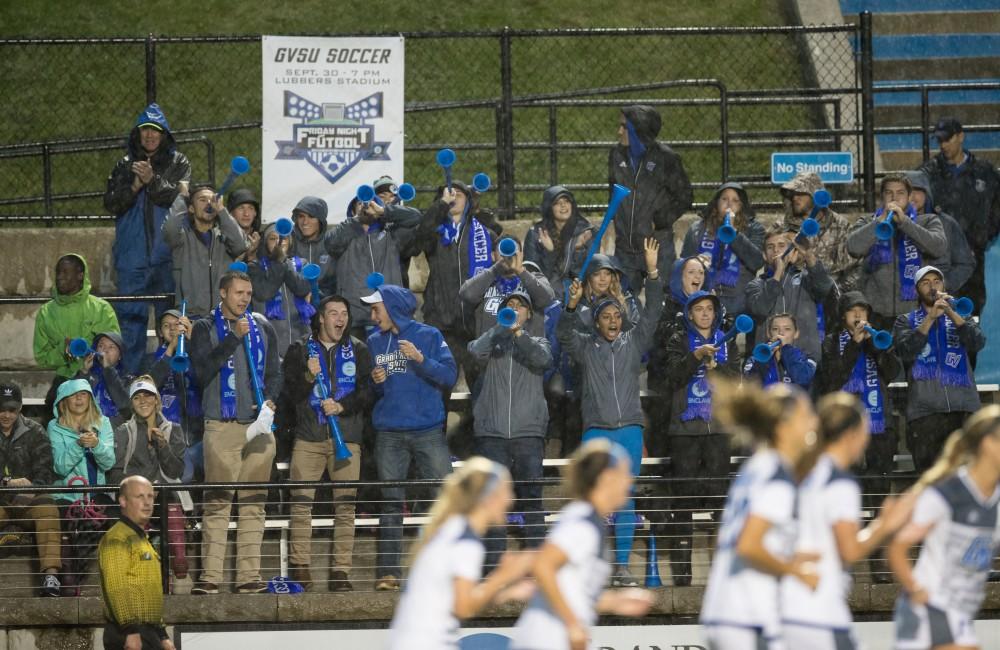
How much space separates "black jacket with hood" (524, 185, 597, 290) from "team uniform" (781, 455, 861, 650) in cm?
551

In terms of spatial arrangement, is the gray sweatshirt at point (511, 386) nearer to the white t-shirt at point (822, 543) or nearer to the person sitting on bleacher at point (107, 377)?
the person sitting on bleacher at point (107, 377)

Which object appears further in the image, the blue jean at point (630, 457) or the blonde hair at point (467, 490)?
the blue jean at point (630, 457)

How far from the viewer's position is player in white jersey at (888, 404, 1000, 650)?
9281mm

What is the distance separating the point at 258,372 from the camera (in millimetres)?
13484

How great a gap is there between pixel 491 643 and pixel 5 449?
3769 millimetres

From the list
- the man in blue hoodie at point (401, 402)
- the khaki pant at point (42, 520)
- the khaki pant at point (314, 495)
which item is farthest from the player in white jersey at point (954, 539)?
the khaki pant at point (42, 520)

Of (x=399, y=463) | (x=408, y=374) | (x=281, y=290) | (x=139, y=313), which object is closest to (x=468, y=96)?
(x=139, y=313)

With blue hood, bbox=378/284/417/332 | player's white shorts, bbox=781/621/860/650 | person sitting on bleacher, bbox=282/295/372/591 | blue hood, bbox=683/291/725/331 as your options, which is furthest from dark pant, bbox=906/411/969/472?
player's white shorts, bbox=781/621/860/650

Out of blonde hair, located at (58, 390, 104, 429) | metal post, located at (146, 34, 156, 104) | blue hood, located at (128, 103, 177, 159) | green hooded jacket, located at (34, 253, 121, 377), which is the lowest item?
blonde hair, located at (58, 390, 104, 429)

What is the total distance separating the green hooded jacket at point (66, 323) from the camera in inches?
554

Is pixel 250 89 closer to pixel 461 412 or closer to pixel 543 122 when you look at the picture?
pixel 543 122

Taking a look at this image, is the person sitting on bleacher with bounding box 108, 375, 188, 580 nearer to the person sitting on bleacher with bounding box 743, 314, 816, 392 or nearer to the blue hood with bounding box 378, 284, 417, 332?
the blue hood with bounding box 378, 284, 417, 332

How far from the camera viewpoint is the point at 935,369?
13.6 meters

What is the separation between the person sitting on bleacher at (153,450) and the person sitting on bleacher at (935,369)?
5.38 m
